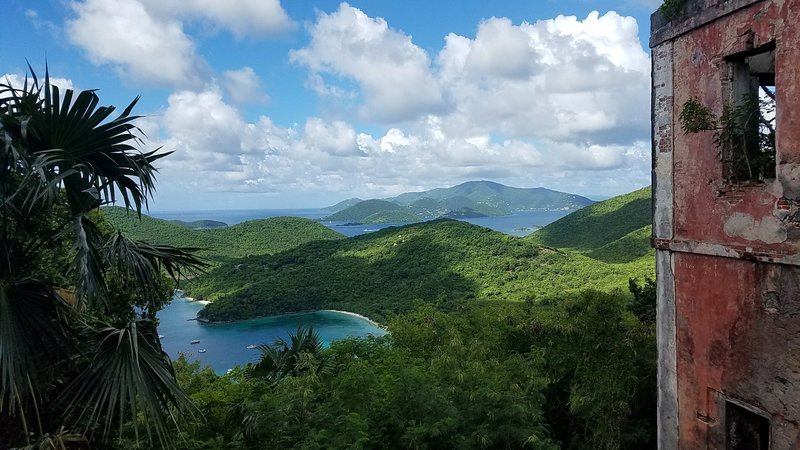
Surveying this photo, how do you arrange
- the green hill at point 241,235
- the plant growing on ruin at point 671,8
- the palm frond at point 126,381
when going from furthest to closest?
the green hill at point 241,235
the plant growing on ruin at point 671,8
the palm frond at point 126,381

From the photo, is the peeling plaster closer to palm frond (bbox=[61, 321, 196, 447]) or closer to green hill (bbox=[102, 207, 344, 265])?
palm frond (bbox=[61, 321, 196, 447])

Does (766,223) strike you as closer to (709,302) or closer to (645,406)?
(709,302)

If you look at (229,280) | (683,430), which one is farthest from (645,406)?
(229,280)

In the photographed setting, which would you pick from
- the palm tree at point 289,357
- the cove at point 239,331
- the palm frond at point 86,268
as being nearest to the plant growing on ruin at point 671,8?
the palm frond at point 86,268

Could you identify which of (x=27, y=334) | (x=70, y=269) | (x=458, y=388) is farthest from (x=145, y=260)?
(x=458, y=388)

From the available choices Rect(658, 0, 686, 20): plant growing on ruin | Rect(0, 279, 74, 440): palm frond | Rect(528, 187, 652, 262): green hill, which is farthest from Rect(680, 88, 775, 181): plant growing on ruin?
Rect(528, 187, 652, 262): green hill

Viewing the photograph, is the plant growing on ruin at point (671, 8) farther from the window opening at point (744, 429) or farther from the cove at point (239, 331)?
the cove at point (239, 331)
